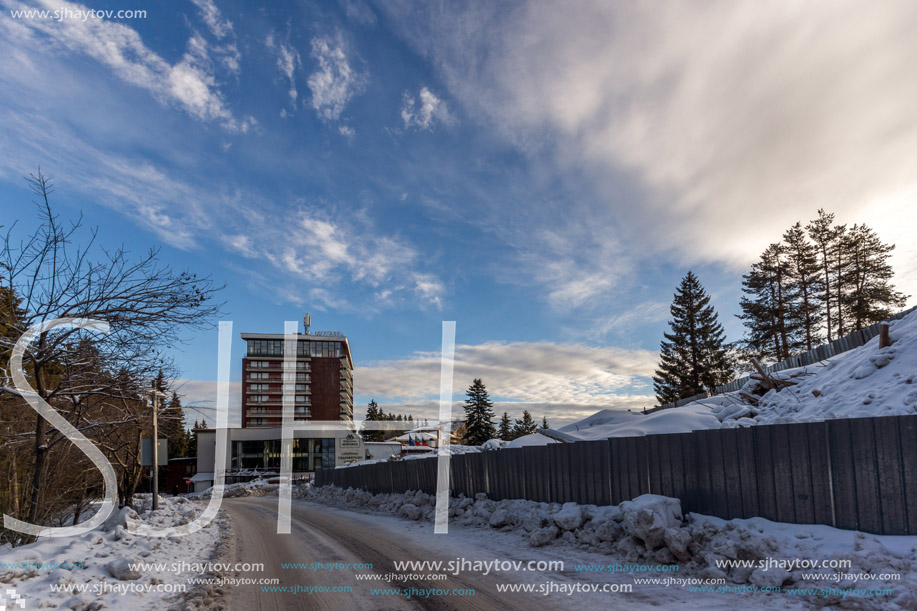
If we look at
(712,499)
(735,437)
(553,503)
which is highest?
(735,437)

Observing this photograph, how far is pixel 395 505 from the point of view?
21500 mm

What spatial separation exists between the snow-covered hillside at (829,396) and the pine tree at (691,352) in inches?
1178

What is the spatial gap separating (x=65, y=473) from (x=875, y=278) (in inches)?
1907

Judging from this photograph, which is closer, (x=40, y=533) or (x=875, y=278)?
(x=40, y=533)

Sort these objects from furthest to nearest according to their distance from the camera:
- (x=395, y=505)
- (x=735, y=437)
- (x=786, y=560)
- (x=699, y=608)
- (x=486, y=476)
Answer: (x=395, y=505) < (x=486, y=476) < (x=735, y=437) < (x=786, y=560) < (x=699, y=608)

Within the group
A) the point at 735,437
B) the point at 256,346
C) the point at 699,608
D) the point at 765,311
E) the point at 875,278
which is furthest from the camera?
the point at 256,346

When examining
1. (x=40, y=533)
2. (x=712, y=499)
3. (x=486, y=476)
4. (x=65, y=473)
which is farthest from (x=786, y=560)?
(x=65, y=473)

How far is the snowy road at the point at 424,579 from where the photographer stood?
22.9 ft

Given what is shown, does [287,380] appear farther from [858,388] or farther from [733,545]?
[733,545]

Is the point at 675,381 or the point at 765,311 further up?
the point at 765,311

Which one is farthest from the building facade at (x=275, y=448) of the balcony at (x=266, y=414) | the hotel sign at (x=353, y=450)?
the hotel sign at (x=353, y=450)

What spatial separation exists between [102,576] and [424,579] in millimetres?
4750

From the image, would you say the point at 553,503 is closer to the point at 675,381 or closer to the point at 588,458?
the point at 588,458

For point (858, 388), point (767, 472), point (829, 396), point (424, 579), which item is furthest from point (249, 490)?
point (767, 472)
